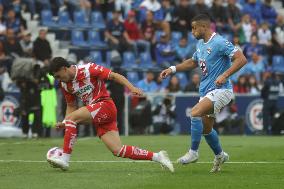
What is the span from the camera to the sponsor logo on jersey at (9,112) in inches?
1037

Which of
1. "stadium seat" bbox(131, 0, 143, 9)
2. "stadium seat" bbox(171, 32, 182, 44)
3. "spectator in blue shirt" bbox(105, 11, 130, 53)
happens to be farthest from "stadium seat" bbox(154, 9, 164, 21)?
"spectator in blue shirt" bbox(105, 11, 130, 53)

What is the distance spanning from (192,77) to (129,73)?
7.54 ft

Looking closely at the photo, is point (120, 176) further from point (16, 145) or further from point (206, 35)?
point (16, 145)

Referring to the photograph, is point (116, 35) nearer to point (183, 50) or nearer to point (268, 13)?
point (183, 50)

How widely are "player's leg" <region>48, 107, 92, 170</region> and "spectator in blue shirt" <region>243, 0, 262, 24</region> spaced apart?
22.9 metres

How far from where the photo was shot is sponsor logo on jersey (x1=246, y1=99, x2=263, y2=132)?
1101 inches

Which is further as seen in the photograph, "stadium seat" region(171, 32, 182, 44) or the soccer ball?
"stadium seat" region(171, 32, 182, 44)

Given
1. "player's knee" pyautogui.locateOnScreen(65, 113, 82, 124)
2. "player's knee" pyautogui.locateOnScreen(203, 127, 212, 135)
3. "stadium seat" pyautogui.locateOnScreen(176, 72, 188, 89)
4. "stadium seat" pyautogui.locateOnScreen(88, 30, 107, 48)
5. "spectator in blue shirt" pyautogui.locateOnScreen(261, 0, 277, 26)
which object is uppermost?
"spectator in blue shirt" pyautogui.locateOnScreen(261, 0, 277, 26)

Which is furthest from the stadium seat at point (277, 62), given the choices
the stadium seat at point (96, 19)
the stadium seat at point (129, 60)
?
the stadium seat at point (96, 19)

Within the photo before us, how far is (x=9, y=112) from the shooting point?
26.5m

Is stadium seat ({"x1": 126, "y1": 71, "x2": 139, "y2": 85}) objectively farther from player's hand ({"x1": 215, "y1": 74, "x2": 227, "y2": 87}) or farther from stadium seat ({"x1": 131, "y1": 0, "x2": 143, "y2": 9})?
player's hand ({"x1": 215, "y1": 74, "x2": 227, "y2": 87})

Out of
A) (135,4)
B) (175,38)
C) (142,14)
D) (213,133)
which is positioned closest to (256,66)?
(175,38)

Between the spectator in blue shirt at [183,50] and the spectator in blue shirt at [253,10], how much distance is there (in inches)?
180

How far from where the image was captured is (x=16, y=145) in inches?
831
